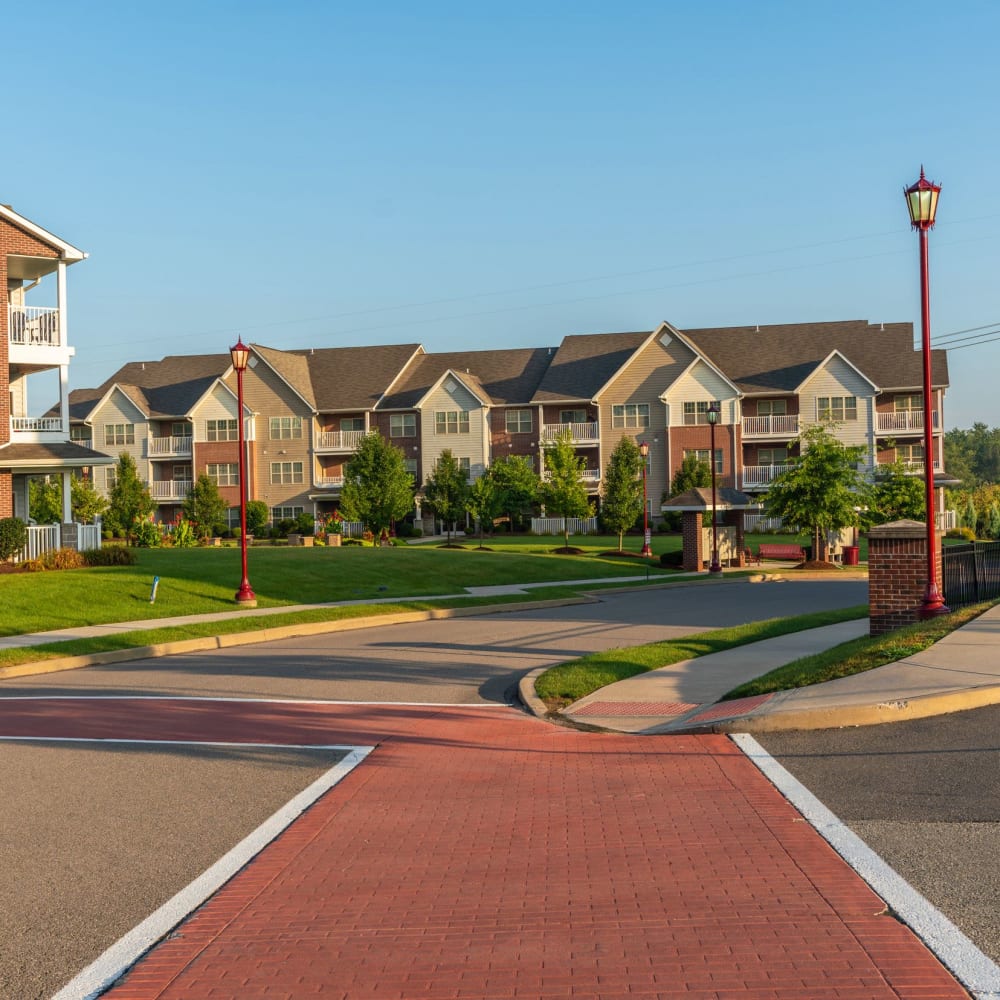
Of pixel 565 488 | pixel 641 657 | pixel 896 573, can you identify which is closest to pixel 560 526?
pixel 565 488

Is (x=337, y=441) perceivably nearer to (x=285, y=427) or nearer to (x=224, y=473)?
(x=285, y=427)

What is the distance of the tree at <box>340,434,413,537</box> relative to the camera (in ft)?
177

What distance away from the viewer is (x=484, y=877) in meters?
6.81

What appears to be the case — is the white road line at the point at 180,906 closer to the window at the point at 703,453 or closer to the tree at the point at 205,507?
the tree at the point at 205,507

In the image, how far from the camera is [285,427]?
244 feet

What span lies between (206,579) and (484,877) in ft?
79.6

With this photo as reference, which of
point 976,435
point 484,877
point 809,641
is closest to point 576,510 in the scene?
point 809,641

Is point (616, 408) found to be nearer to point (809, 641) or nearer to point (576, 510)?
point (576, 510)

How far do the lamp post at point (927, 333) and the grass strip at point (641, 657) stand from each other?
10.1 feet

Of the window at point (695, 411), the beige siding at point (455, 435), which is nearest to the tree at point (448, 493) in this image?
the beige siding at point (455, 435)

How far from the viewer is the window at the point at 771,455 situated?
70312 mm

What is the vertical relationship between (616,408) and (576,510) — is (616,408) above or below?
above

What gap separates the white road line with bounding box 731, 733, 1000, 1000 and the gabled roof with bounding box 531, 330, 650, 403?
208ft

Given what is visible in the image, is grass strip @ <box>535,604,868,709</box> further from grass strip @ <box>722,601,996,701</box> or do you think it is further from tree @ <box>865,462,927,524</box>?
tree @ <box>865,462,927,524</box>
